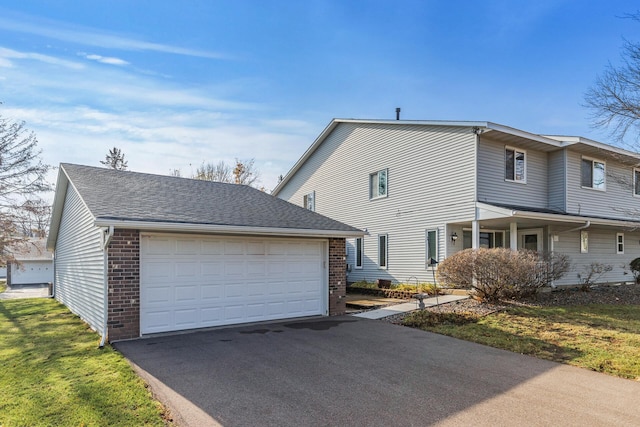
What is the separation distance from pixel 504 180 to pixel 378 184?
5302 mm

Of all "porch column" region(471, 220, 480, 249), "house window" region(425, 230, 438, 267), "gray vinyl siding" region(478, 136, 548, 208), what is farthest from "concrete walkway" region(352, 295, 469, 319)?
"gray vinyl siding" region(478, 136, 548, 208)

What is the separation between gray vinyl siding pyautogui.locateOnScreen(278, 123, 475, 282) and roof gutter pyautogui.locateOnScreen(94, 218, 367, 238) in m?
4.65

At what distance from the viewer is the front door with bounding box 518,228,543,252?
1509cm

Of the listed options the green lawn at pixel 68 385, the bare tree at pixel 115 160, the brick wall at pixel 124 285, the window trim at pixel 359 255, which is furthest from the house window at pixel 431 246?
the bare tree at pixel 115 160

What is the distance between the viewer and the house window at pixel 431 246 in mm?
14867

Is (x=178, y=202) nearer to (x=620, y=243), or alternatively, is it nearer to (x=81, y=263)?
(x=81, y=263)

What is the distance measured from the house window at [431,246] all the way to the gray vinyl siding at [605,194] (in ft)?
16.1

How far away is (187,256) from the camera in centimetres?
908

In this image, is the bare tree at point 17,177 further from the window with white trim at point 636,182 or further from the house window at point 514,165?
the window with white trim at point 636,182

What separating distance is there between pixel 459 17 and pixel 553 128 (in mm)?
9843

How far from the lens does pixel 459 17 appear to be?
12.6 metres

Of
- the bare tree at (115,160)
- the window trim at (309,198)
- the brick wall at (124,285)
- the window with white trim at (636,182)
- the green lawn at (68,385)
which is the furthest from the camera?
the bare tree at (115,160)

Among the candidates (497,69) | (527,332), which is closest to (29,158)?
(497,69)

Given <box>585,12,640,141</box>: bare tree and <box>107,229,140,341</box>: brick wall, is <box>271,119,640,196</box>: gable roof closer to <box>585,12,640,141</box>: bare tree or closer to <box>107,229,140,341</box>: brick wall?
<box>585,12,640,141</box>: bare tree
